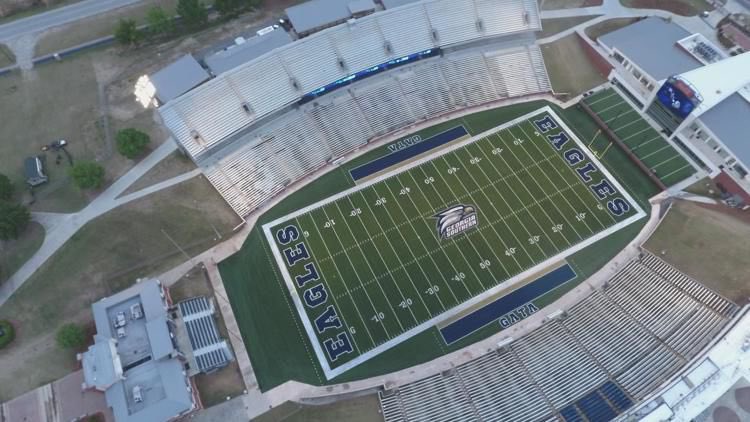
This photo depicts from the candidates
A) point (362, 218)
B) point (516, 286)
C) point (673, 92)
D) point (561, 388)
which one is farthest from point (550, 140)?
point (561, 388)

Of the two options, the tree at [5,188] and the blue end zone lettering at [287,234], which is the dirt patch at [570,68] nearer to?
the blue end zone lettering at [287,234]

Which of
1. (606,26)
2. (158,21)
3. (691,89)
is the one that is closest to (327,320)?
(158,21)

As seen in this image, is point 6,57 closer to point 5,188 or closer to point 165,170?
point 5,188

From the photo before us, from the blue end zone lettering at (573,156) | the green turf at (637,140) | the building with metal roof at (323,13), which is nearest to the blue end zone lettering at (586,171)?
the blue end zone lettering at (573,156)

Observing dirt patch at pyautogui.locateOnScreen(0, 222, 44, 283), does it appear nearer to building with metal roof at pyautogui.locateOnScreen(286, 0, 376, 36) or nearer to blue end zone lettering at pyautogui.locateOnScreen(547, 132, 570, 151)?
building with metal roof at pyautogui.locateOnScreen(286, 0, 376, 36)

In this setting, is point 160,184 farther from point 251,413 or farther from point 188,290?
point 251,413

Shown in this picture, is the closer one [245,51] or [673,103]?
[673,103]

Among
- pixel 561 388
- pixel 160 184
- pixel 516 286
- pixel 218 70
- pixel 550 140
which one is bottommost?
pixel 561 388
